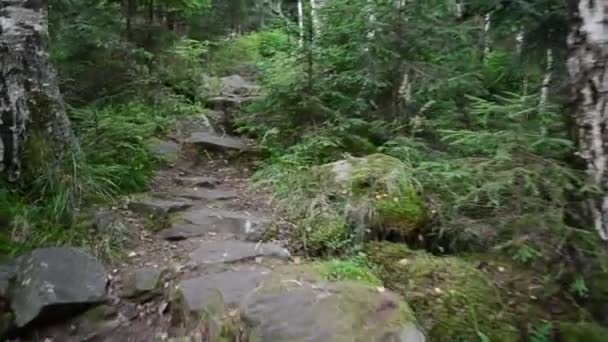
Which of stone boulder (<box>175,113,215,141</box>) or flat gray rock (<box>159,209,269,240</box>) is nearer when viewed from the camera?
flat gray rock (<box>159,209,269,240</box>)

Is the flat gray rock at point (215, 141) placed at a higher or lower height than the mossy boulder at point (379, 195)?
lower

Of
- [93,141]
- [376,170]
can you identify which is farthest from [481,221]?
[93,141]

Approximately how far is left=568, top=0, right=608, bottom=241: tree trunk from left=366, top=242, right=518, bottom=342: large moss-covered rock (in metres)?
0.87

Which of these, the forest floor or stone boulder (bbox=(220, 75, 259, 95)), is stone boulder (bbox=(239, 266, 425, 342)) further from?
stone boulder (bbox=(220, 75, 259, 95))

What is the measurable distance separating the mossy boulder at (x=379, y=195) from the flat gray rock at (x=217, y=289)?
3.39 ft

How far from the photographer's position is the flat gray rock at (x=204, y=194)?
19.3 ft

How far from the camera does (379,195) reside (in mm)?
4789

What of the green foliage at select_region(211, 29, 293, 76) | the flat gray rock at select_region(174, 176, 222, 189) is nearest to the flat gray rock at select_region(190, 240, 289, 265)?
the flat gray rock at select_region(174, 176, 222, 189)

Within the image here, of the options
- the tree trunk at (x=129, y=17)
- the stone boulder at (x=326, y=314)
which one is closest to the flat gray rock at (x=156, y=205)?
the stone boulder at (x=326, y=314)

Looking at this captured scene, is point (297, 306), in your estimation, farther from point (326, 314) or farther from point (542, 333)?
point (542, 333)

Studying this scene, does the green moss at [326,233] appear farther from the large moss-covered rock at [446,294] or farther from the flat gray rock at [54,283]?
the flat gray rock at [54,283]

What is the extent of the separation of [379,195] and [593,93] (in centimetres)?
180

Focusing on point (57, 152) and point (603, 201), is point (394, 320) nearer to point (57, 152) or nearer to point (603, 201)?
point (603, 201)

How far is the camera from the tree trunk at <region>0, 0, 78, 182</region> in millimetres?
4797
